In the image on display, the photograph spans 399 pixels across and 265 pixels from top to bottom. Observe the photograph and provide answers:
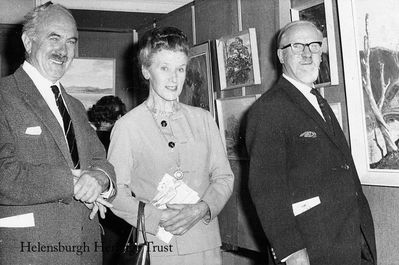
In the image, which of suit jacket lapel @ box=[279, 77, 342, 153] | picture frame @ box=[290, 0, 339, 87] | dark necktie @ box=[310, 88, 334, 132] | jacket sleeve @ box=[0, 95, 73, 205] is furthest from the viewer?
picture frame @ box=[290, 0, 339, 87]

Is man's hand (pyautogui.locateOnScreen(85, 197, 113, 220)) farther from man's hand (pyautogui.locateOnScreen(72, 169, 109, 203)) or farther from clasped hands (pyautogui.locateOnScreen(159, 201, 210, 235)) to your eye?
clasped hands (pyautogui.locateOnScreen(159, 201, 210, 235))

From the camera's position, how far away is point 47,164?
2.01 metres

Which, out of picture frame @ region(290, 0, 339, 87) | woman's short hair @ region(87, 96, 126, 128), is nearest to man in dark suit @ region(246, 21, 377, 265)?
picture frame @ region(290, 0, 339, 87)

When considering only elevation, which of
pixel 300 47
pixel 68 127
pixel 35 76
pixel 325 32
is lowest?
pixel 68 127

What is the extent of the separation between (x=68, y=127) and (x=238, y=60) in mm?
1816

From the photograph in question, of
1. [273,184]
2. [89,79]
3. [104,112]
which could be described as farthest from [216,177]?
[89,79]

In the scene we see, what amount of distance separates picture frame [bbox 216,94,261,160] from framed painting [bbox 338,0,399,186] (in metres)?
1.07

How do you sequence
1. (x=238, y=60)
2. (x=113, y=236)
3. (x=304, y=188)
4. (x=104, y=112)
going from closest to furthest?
(x=304, y=188) → (x=238, y=60) → (x=113, y=236) → (x=104, y=112)

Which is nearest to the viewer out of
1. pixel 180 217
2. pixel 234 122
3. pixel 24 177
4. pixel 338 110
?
pixel 24 177

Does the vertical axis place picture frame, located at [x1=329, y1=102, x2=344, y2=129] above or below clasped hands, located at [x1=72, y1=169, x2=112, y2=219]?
above

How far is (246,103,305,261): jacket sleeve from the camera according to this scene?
218cm

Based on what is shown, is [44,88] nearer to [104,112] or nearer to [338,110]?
[338,110]

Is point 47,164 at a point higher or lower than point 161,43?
lower

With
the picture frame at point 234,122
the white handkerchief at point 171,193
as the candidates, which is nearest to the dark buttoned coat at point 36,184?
the white handkerchief at point 171,193
